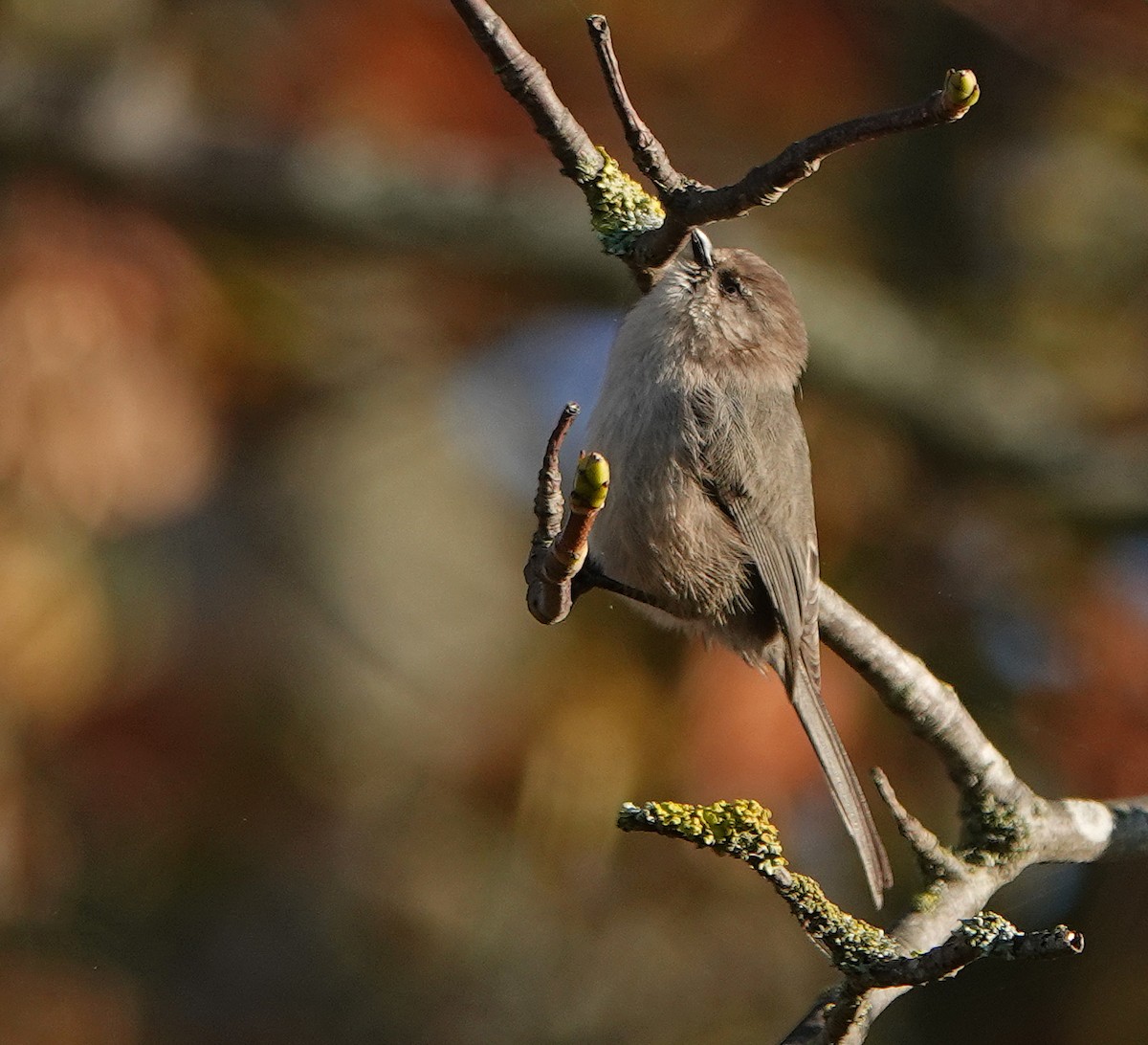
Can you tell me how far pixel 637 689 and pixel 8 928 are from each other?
219 cm

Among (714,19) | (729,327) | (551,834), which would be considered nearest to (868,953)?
(729,327)

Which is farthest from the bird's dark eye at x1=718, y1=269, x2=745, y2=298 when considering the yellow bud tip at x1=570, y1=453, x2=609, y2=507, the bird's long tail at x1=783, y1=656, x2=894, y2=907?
the yellow bud tip at x1=570, y1=453, x2=609, y2=507

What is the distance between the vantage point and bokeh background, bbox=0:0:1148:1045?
4254 mm

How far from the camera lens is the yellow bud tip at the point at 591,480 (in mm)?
1689

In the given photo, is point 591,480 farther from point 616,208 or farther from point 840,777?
point 840,777

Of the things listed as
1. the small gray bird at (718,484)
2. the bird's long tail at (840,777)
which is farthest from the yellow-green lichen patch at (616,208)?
the bird's long tail at (840,777)

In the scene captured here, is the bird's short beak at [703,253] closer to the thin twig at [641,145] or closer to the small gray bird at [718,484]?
the small gray bird at [718,484]

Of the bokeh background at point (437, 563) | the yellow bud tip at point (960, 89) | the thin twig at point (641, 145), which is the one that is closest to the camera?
the yellow bud tip at point (960, 89)

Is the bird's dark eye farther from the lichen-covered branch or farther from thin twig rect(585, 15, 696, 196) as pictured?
thin twig rect(585, 15, 696, 196)

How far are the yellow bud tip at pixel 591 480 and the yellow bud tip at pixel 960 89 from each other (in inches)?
23.9

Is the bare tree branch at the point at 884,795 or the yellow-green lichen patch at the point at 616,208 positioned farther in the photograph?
the yellow-green lichen patch at the point at 616,208

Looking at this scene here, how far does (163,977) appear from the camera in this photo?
466 centimetres

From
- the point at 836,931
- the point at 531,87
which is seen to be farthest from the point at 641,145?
the point at 836,931

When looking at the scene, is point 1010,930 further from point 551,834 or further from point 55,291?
point 55,291
